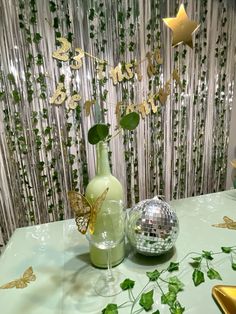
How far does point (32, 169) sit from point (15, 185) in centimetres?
16

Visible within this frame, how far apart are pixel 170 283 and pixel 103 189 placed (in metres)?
0.33

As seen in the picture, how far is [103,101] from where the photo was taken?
177cm

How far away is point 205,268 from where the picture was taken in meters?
0.78

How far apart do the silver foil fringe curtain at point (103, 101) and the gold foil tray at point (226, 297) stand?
131 cm

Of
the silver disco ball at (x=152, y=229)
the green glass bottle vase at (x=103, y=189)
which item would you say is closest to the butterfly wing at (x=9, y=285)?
the green glass bottle vase at (x=103, y=189)

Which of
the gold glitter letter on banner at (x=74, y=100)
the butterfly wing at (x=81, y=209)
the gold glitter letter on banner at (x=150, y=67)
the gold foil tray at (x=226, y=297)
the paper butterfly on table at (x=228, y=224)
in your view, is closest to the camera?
the gold foil tray at (x=226, y=297)

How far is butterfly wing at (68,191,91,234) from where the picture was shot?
708 millimetres

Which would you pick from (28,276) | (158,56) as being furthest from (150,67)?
(28,276)

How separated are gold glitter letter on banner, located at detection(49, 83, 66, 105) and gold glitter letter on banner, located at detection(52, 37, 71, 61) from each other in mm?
169

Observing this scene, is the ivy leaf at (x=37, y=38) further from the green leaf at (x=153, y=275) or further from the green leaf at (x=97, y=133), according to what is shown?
the green leaf at (x=153, y=275)

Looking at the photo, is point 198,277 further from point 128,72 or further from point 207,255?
point 128,72

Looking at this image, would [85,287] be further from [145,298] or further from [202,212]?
[202,212]

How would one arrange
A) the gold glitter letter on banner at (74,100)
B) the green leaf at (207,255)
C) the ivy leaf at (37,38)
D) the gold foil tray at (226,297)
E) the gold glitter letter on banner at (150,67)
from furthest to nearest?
the gold glitter letter on banner at (150,67), the gold glitter letter on banner at (74,100), the ivy leaf at (37,38), the green leaf at (207,255), the gold foil tray at (226,297)

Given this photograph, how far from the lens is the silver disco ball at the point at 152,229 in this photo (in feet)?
2.59
